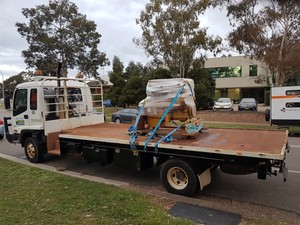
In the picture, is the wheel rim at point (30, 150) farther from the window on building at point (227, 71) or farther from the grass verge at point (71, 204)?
the window on building at point (227, 71)

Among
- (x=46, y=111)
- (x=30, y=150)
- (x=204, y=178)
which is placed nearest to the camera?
(x=204, y=178)

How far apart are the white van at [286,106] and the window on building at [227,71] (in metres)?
34.0

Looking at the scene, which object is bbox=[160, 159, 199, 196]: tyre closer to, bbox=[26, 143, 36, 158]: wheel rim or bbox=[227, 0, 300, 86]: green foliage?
bbox=[26, 143, 36, 158]: wheel rim

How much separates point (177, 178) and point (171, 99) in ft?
5.25

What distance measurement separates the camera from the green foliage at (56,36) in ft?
118

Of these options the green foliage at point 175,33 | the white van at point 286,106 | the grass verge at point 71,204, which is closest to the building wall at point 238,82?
the green foliage at point 175,33

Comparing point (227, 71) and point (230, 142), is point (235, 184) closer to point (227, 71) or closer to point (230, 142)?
point (230, 142)

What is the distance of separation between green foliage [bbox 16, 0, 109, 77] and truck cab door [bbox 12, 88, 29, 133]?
1144 inches

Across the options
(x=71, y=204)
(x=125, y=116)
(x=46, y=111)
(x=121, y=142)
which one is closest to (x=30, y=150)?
(x=46, y=111)

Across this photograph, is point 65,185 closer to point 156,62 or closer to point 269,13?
point 269,13

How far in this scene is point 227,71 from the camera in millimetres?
46781

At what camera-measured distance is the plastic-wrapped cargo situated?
5.62m

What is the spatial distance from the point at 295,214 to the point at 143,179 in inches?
124

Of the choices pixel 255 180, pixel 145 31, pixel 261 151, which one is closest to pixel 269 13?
pixel 145 31
